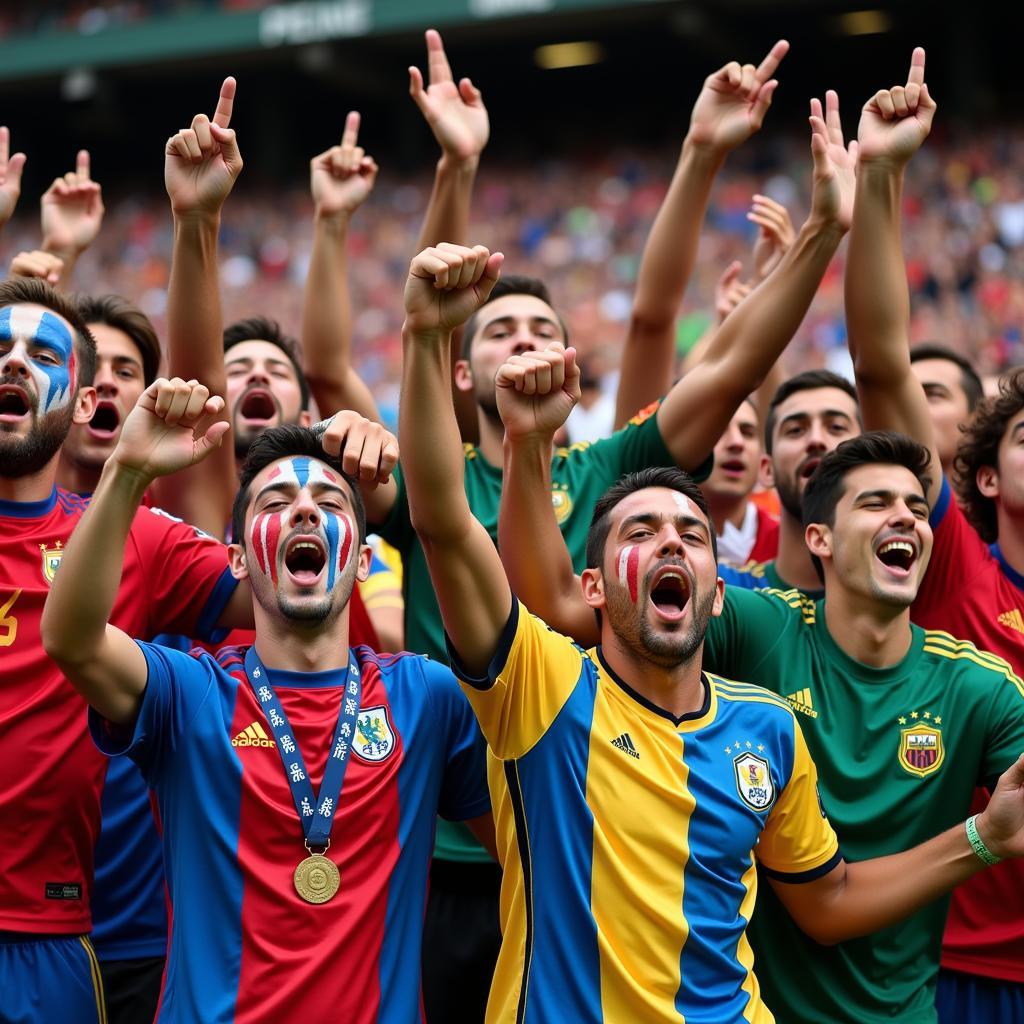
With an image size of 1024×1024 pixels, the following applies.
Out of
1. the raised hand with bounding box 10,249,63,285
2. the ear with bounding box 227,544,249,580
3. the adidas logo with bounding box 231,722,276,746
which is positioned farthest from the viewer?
the raised hand with bounding box 10,249,63,285

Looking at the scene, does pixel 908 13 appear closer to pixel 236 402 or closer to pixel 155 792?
pixel 236 402

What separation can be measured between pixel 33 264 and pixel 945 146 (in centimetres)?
1522

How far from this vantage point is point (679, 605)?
374 centimetres

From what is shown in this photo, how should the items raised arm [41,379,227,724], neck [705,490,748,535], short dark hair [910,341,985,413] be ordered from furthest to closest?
neck [705,490,748,535] < short dark hair [910,341,985,413] < raised arm [41,379,227,724]

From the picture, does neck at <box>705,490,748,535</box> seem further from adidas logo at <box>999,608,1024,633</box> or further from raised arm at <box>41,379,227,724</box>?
raised arm at <box>41,379,227,724</box>

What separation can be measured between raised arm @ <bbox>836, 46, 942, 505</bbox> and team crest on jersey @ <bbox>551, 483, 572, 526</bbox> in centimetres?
96

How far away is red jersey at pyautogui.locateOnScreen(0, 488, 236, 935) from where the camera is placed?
353cm

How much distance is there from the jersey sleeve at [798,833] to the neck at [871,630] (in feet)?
1.49

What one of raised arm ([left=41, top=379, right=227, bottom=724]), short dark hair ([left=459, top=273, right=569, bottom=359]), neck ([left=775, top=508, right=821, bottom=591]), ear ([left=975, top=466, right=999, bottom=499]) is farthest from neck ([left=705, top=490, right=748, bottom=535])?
raised arm ([left=41, top=379, right=227, bottom=724])

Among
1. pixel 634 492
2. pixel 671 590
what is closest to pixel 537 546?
pixel 634 492

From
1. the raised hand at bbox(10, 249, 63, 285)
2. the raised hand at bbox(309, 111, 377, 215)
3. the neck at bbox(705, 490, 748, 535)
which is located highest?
the raised hand at bbox(309, 111, 377, 215)

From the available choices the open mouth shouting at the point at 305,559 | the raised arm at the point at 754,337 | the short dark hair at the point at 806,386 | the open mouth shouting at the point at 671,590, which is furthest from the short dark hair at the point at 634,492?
the short dark hair at the point at 806,386

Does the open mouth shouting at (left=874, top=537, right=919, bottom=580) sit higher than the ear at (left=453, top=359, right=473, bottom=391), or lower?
lower

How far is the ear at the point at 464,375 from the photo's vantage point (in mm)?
4934
